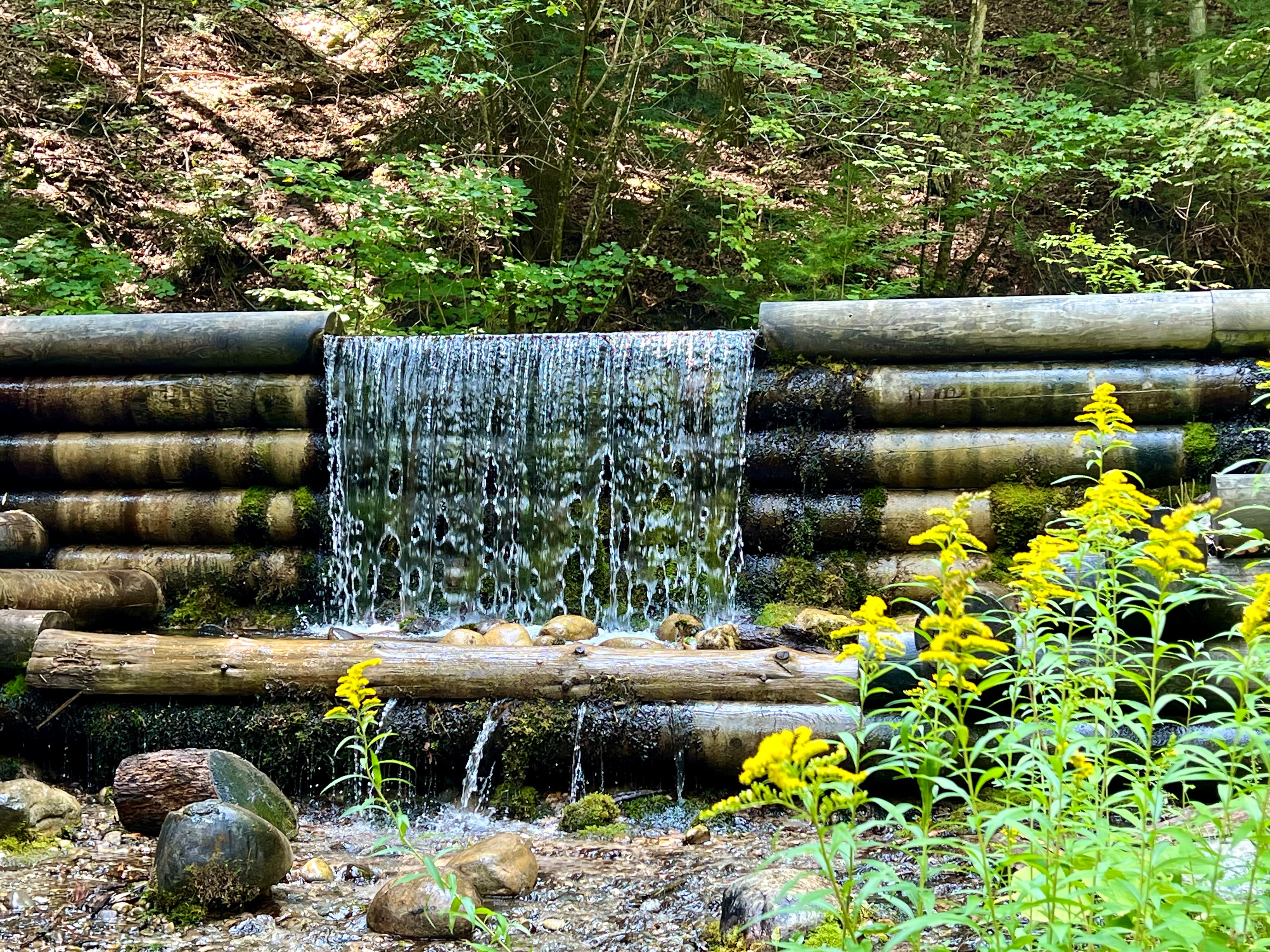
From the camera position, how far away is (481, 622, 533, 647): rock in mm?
5020

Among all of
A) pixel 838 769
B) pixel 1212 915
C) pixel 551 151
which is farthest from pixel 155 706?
pixel 551 151

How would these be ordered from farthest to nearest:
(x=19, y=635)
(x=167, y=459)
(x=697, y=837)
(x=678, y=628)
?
(x=167, y=459), (x=678, y=628), (x=19, y=635), (x=697, y=837)

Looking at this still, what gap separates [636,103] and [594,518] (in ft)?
19.9

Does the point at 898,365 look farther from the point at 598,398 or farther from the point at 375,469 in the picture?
the point at 375,469

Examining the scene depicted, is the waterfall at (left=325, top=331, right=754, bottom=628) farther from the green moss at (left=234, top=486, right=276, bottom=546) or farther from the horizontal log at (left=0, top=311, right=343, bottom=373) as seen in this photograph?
the green moss at (left=234, top=486, right=276, bottom=546)

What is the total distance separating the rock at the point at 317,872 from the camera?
3396mm

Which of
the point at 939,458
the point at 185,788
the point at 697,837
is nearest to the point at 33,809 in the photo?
the point at 185,788

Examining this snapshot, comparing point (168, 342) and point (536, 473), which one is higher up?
point (168, 342)

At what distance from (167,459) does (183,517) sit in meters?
0.40

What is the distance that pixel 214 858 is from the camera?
10.3ft

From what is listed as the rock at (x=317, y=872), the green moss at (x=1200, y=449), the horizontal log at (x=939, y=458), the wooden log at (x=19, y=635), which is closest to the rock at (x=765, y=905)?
the rock at (x=317, y=872)

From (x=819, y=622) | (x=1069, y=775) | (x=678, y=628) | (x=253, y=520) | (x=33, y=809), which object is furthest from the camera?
(x=253, y=520)

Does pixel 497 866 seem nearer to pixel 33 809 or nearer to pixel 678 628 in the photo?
pixel 33 809

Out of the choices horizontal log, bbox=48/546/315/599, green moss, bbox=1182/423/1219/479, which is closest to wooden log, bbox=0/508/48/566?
horizontal log, bbox=48/546/315/599
